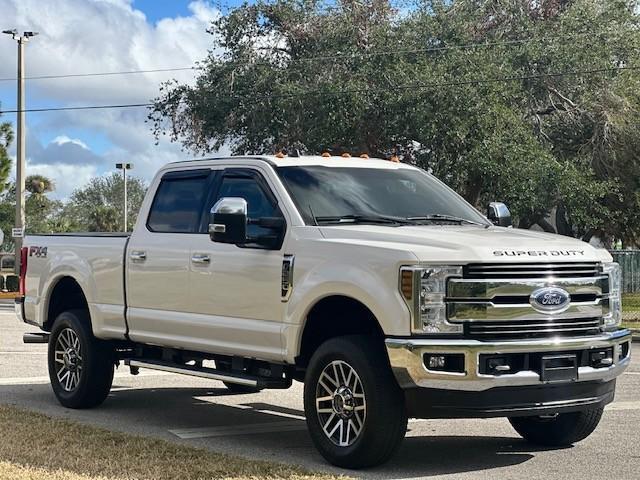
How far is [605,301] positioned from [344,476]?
216 cm

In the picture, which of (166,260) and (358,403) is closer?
(358,403)

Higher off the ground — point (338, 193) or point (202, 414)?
point (338, 193)

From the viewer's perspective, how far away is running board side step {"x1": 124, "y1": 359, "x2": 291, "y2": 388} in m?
8.11

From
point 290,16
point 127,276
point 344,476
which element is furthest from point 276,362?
point 290,16

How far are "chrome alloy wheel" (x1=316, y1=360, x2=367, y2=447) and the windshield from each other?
1.19 meters

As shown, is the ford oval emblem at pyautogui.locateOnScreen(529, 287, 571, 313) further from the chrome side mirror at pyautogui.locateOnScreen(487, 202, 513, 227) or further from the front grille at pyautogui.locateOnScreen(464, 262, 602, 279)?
the chrome side mirror at pyautogui.locateOnScreen(487, 202, 513, 227)

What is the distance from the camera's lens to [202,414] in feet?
32.5

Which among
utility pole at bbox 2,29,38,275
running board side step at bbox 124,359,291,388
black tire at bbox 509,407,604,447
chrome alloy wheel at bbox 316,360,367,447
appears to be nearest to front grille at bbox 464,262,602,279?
chrome alloy wheel at bbox 316,360,367,447

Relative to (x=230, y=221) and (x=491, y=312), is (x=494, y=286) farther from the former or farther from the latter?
(x=230, y=221)

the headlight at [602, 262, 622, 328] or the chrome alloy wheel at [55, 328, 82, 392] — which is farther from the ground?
the headlight at [602, 262, 622, 328]

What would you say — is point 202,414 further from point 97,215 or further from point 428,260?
point 97,215

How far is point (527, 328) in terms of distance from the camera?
6969mm

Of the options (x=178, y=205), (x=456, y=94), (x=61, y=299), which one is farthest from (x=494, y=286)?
(x=456, y=94)

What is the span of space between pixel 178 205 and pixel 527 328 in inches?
138
